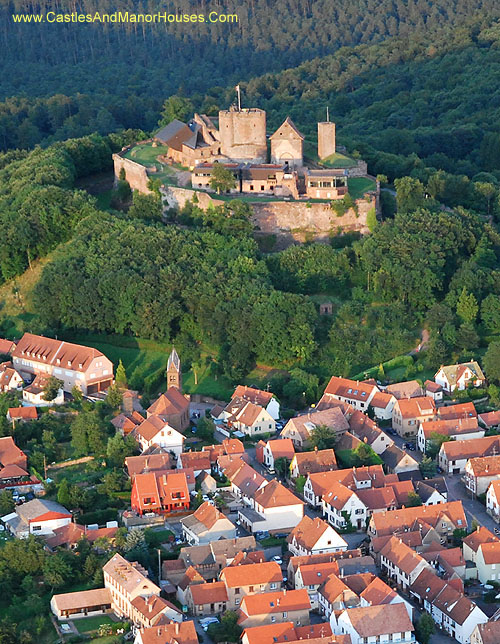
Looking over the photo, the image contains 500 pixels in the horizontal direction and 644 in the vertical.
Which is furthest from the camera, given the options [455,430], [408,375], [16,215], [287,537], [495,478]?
[16,215]

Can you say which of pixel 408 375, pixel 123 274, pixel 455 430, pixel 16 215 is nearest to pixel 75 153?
pixel 16 215

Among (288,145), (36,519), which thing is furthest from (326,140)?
(36,519)

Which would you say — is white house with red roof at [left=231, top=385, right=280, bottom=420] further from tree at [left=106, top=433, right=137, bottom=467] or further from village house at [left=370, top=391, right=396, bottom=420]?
tree at [left=106, top=433, right=137, bottom=467]

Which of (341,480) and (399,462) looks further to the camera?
(399,462)

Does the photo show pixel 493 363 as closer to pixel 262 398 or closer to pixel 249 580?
pixel 262 398

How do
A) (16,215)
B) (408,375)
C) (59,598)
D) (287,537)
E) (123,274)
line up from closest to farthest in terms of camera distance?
(59,598)
(287,537)
(408,375)
(123,274)
(16,215)

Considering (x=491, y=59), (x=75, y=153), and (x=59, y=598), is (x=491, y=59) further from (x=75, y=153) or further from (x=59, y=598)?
(x=59, y=598)

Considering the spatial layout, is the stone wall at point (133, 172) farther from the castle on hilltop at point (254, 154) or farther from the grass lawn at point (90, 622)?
the grass lawn at point (90, 622)

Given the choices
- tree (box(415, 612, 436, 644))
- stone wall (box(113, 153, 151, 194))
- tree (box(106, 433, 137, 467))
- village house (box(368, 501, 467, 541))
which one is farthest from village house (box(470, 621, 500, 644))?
stone wall (box(113, 153, 151, 194))
